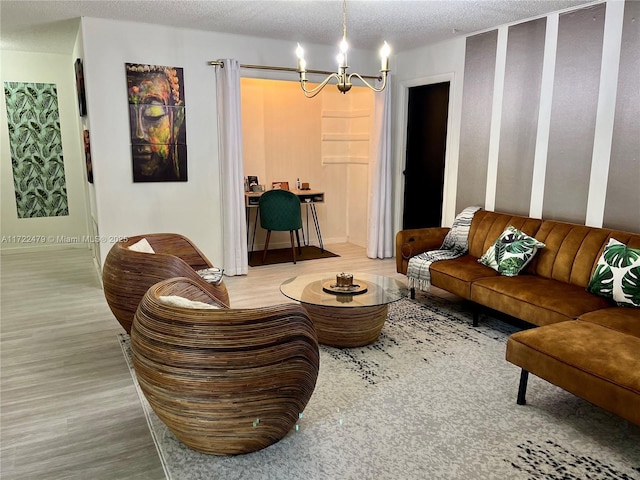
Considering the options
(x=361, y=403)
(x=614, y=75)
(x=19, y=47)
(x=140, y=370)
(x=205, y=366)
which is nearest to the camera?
(x=205, y=366)

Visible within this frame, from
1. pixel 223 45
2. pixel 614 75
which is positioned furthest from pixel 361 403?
pixel 223 45

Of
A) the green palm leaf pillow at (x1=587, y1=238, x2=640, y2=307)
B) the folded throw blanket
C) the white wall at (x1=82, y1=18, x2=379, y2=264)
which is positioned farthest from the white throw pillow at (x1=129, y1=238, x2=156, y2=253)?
the green palm leaf pillow at (x1=587, y1=238, x2=640, y2=307)

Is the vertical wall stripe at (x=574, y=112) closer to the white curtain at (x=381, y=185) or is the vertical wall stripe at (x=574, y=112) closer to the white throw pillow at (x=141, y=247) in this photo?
the white curtain at (x=381, y=185)

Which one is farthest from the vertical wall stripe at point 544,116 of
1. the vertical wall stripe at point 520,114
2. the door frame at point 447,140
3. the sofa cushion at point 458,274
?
the door frame at point 447,140

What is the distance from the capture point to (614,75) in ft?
11.5

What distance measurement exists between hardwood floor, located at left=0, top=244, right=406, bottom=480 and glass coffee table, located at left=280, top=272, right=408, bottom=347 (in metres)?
1.09

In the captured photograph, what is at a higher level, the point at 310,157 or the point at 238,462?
the point at 310,157

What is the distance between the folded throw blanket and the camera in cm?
412

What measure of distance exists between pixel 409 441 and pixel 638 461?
102cm

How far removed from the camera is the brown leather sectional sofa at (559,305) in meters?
2.20

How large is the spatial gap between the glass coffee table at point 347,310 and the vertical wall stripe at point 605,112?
1.73 metres

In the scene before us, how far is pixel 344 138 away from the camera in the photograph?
22.2 ft

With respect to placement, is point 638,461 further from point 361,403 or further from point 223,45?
point 223,45

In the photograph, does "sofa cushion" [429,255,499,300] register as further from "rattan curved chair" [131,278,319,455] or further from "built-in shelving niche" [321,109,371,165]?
"built-in shelving niche" [321,109,371,165]
